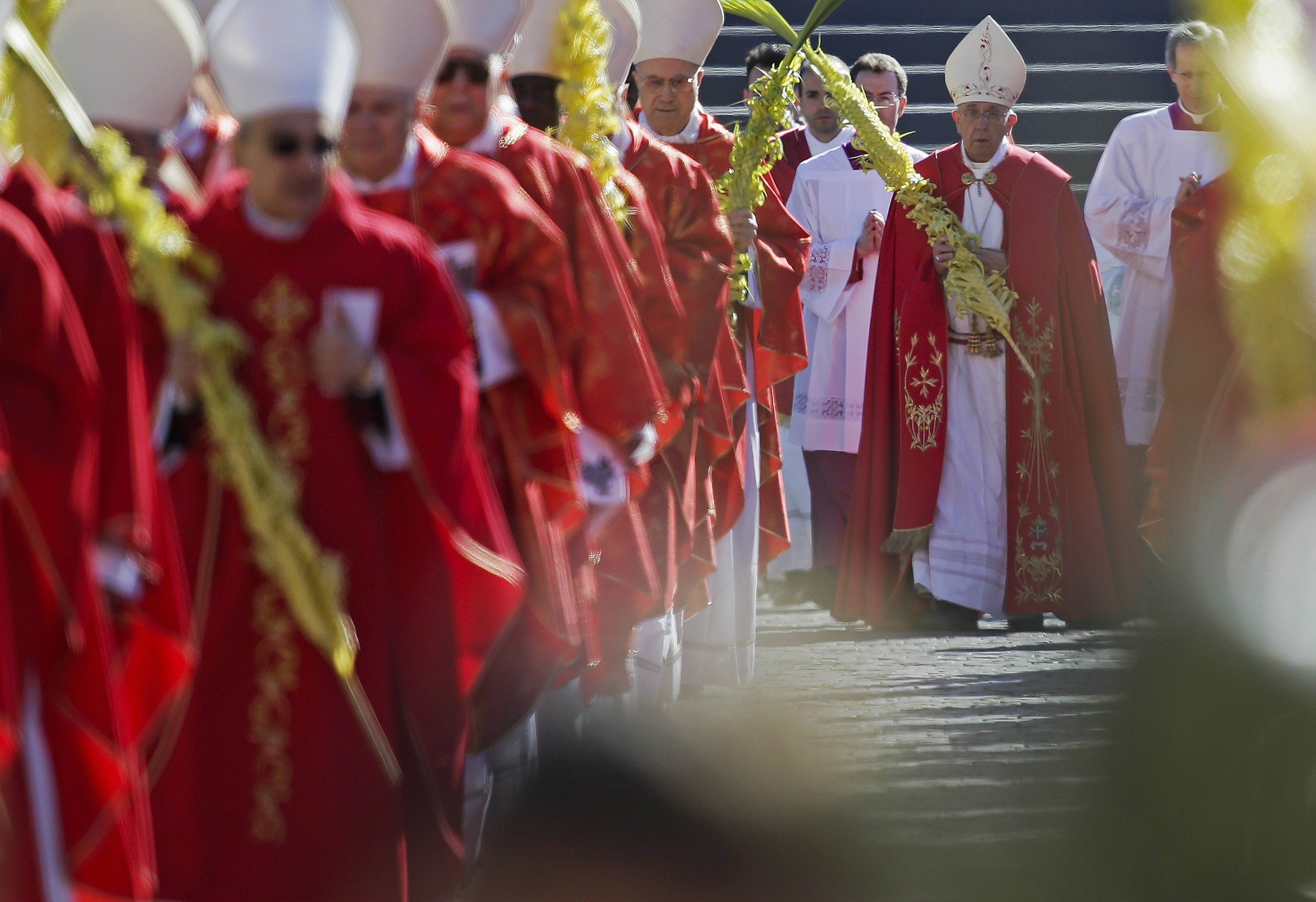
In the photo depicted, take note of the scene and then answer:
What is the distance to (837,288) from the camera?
31.9ft

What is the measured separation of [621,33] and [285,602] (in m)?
3.00

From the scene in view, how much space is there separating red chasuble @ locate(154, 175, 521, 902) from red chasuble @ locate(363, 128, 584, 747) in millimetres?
550

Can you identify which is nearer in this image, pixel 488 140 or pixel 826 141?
pixel 488 140

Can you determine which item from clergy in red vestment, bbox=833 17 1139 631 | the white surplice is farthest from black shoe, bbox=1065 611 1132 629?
the white surplice

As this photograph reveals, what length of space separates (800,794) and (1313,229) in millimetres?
2622

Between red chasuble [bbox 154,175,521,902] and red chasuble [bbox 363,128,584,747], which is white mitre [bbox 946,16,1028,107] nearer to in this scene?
red chasuble [bbox 363,128,584,747]

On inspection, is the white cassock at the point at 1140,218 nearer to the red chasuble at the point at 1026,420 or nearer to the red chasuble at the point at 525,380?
the red chasuble at the point at 1026,420

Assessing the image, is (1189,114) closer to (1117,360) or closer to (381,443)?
(1117,360)

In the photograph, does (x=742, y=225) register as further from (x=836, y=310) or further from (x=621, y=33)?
(x=836, y=310)

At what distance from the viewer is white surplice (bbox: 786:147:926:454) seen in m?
9.74

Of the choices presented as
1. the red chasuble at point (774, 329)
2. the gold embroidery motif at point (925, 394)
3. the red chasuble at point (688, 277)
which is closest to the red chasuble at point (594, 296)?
the red chasuble at point (688, 277)

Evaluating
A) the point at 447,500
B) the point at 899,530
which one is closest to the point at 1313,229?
the point at 447,500

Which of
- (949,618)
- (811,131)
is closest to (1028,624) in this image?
(949,618)

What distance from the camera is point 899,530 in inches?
345
